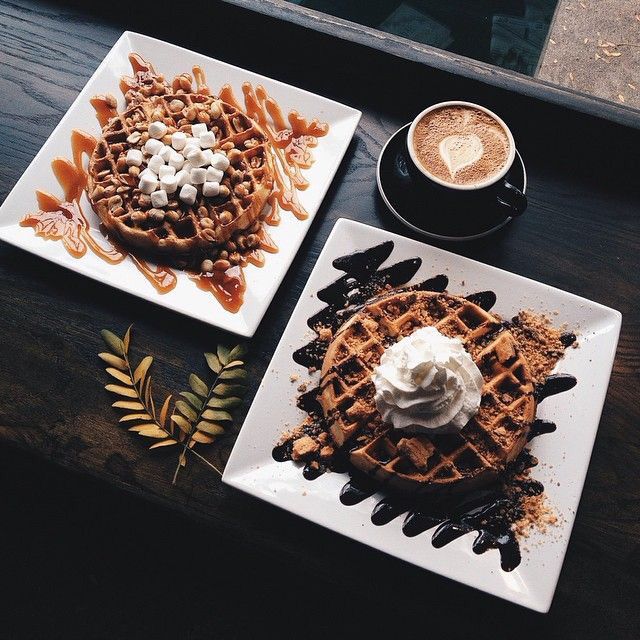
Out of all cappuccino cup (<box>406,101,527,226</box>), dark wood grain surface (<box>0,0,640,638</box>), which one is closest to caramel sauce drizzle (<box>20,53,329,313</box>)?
dark wood grain surface (<box>0,0,640,638</box>)

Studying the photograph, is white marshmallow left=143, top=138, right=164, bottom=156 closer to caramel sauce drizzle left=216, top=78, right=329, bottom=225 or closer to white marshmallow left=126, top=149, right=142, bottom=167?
white marshmallow left=126, top=149, right=142, bottom=167

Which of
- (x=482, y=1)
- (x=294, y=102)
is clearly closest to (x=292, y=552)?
(x=294, y=102)

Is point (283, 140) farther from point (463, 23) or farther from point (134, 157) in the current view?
point (463, 23)

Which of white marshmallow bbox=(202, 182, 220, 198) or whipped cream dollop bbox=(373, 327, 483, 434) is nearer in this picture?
whipped cream dollop bbox=(373, 327, 483, 434)

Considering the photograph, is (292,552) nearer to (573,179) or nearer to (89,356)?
(89,356)

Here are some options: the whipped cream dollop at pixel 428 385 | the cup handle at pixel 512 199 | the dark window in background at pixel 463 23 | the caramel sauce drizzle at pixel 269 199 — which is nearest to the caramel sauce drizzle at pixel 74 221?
the caramel sauce drizzle at pixel 269 199
